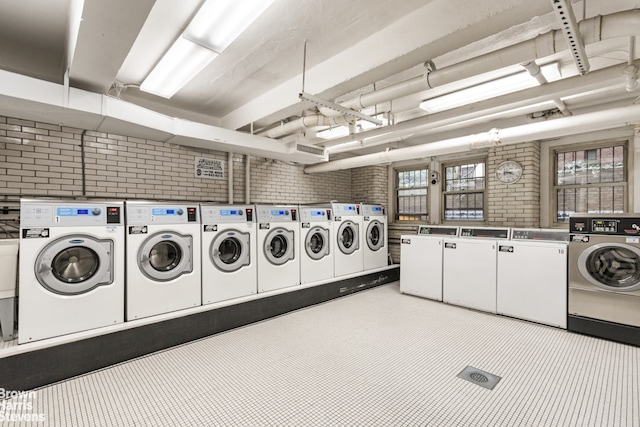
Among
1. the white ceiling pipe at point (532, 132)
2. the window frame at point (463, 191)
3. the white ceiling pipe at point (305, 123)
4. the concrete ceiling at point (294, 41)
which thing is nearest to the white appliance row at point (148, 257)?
the white ceiling pipe at point (305, 123)

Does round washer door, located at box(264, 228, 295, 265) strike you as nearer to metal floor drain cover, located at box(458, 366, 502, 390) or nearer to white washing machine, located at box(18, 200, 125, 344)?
white washing machine, located at box(18, 200, 125, 344)

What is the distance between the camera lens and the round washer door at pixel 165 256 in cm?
313

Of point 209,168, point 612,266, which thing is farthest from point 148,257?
point 612,266

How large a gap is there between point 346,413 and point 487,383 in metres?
1.27

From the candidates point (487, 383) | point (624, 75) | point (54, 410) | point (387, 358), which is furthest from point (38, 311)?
point (624, 75)

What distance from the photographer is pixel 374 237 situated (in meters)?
5.96

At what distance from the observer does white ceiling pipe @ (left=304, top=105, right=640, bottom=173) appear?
10.2 ft

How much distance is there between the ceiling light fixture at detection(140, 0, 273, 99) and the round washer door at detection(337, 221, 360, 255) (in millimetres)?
3271

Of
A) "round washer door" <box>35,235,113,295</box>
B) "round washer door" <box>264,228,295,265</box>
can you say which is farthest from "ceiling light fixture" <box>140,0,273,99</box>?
"round washer door" <box>264,228,295,265</box>

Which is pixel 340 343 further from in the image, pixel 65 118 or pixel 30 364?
pixel 65 118

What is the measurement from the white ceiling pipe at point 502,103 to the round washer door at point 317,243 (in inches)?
59.2

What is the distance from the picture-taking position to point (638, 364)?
2807 mm

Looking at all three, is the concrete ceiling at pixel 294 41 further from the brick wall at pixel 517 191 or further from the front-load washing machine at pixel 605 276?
the front-load washing machine at pixel 605 276

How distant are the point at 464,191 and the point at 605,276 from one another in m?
2.58
